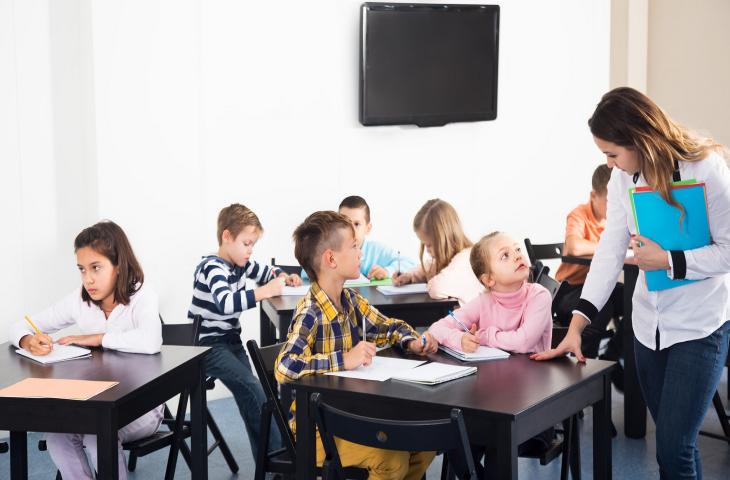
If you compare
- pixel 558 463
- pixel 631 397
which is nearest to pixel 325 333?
pixel 558 463

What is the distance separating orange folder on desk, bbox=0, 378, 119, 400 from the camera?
2.28 metres

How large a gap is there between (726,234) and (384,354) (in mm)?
1020

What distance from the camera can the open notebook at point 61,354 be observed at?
269 cm

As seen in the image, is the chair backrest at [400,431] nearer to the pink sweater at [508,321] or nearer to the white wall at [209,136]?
the pink sweater at [508,321]

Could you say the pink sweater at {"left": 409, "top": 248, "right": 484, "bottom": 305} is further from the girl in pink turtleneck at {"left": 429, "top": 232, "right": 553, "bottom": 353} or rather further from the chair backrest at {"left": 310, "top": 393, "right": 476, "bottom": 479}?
the chair backrest at {"left": 310, "top": 393, "right": 476, "bottom": 479}

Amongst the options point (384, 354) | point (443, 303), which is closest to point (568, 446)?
point (384, 354)

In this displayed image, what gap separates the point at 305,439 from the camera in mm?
2318

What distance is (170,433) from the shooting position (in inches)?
114

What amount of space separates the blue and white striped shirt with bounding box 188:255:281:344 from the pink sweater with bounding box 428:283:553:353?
1.11 metres

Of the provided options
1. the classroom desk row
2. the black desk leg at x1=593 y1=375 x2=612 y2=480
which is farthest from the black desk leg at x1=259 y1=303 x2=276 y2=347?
the black desk leg at x1=593 y1=375 x2=612 y2=480

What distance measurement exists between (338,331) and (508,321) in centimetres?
55

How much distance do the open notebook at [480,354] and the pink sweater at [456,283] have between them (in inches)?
44.2

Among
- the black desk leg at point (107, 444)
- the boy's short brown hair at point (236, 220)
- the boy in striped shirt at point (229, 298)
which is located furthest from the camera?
the boy's short brown hair at point (236, 220)

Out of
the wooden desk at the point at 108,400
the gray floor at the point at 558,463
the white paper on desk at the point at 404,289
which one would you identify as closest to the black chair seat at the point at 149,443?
the wooden desk at the point at 108,400
